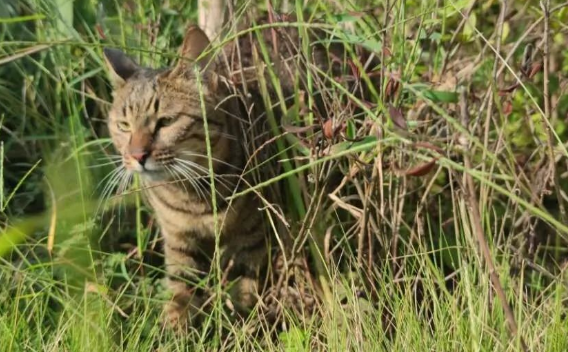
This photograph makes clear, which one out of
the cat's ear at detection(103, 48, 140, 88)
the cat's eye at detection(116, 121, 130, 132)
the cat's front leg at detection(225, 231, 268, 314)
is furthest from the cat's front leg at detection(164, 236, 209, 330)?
the cat's ear at detection(103, 48, 140, 88)

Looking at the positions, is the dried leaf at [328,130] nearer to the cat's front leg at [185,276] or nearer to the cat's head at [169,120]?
the cat's head at [169,120]

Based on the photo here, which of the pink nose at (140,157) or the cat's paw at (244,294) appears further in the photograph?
the cat's paw at (244,294)

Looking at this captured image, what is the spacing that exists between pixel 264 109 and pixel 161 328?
0.76m

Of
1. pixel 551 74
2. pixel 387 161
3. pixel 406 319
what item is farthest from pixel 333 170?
pixel 551 74

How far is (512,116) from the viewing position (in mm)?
3094

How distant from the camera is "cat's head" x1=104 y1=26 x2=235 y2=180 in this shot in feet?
9.49

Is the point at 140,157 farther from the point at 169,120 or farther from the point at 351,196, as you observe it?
the point at 351,196

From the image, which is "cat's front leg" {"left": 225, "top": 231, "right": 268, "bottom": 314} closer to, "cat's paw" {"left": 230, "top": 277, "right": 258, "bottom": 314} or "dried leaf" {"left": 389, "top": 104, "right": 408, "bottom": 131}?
"cat's paw" {"left": 230, "top": 277, "right": 258, "bottom": 314}

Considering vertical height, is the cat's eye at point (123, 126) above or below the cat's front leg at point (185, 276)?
above

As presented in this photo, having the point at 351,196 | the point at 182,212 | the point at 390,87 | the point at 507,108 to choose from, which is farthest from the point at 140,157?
the point at 507,108

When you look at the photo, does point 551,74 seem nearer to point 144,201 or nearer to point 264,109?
point 264,109

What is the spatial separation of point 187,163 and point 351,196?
21.1 inches

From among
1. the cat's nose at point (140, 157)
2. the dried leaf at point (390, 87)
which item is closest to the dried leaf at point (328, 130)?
the dried leaf at point (390, 87)

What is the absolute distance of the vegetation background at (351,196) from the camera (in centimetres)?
229
